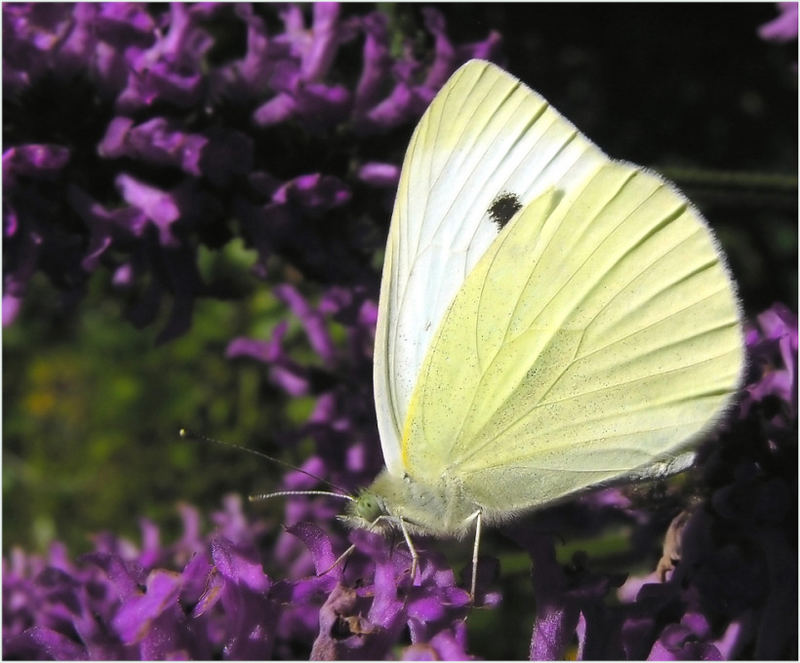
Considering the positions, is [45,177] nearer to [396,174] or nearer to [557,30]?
[396,174]

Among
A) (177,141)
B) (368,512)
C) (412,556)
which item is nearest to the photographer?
(412,556)

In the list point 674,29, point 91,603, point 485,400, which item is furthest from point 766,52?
point 91,603

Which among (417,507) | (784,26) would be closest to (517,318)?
(417,507)

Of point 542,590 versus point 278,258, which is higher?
point 278,258

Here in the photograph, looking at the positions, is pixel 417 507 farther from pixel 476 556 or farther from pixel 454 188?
pixel 454 188

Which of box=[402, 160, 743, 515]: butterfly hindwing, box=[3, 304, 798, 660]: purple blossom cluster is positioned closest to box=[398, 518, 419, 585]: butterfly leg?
box=[3, 304, 798, 660]: purple blossom cluster

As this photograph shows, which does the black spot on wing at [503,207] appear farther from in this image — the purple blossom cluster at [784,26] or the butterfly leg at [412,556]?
the purple blossom cluster at [784,26]

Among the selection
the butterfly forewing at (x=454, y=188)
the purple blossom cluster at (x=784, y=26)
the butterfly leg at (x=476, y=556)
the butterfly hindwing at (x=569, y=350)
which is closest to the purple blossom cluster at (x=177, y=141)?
the butterfly forewing at (x=454, y=188)
